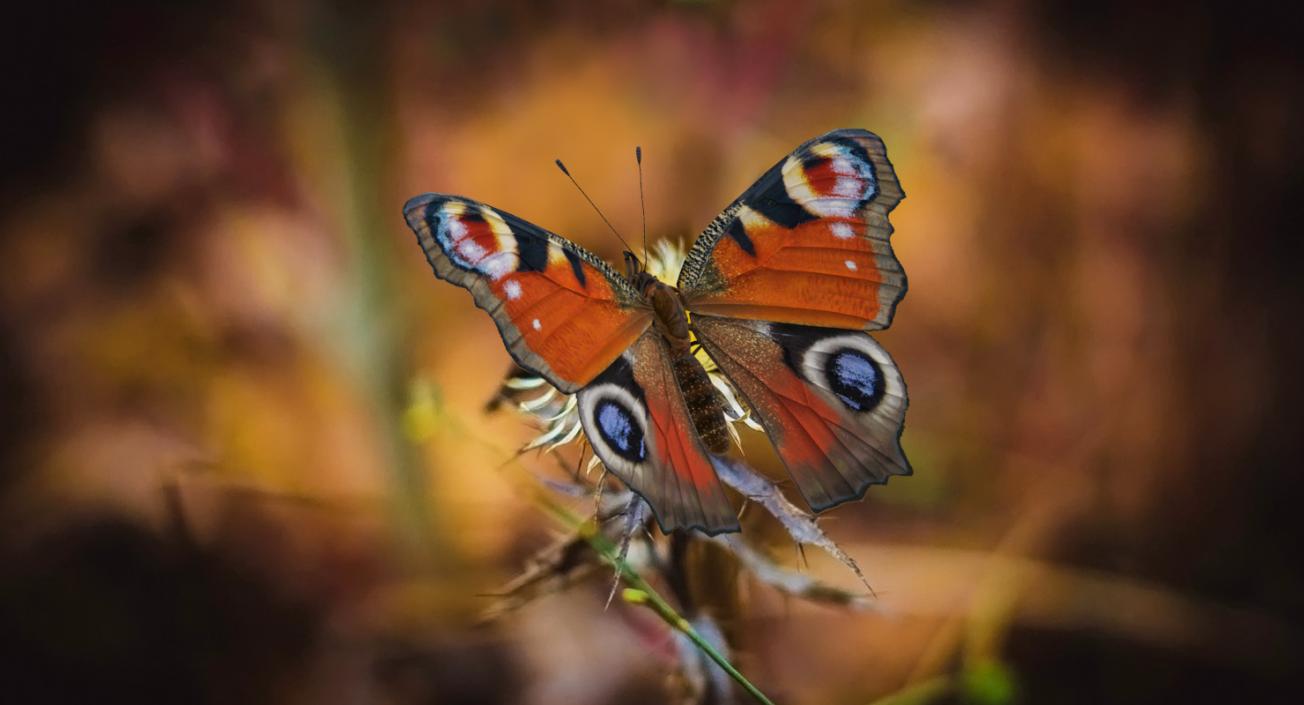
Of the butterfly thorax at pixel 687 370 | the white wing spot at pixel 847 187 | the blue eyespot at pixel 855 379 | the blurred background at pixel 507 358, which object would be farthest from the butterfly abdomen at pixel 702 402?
the blurred background at pixel 507 358

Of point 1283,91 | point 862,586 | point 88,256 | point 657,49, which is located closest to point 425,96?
point 657,49

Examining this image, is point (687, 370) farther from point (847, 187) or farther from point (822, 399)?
point (847, 187)

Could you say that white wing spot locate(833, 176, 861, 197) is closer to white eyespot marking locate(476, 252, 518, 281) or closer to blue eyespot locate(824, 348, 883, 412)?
blue eyespot locate(824, 348, 883, 412)

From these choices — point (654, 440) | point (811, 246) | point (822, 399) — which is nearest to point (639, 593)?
point (654, 440)

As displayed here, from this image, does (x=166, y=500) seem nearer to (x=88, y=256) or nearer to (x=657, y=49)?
(x=88, y=256)

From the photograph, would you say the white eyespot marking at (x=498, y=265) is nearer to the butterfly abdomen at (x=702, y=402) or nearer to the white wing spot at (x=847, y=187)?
the butterfly abdomen at (x=702, y=402)

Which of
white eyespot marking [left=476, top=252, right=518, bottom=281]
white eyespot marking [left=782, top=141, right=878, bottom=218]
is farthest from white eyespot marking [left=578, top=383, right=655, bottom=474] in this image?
white eyespot marking [left=782, top=141, right=878, bottom=218]

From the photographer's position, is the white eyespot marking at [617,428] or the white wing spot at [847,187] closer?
the white eyespot marking at [617,428]

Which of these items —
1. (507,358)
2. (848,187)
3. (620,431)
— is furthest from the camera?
(507,358)
